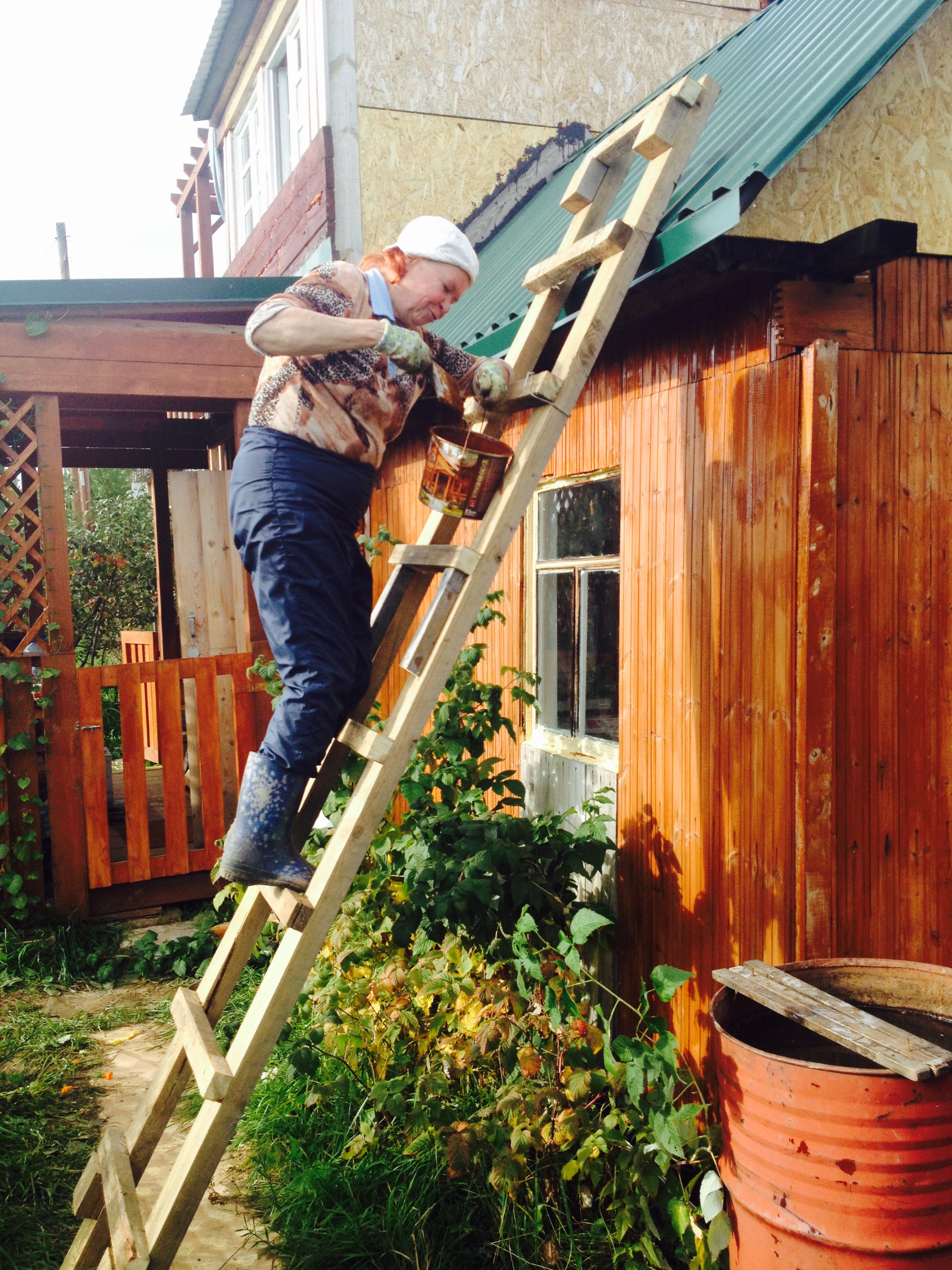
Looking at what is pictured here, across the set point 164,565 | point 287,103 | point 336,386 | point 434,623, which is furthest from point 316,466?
point 287,103

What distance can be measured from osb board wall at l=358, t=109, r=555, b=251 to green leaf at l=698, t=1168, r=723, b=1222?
594cm

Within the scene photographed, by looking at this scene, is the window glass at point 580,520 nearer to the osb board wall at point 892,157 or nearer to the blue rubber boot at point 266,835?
the osb board wall at point 892,157

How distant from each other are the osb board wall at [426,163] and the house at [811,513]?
12.6 ft

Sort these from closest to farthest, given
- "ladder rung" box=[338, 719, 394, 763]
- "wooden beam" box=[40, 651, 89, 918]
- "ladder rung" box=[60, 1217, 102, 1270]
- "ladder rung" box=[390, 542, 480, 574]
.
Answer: "ladder rung" box=[338, 719, 394, 763]
"ladder rung" box=[390, 542, 480, 574]
"ladder rung" box=[60, 1217, 102, 1270]
"wooden beam" box=[40, 651, 89, 918]

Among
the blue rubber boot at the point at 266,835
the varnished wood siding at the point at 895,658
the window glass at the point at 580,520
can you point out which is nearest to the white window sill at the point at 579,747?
the window glass at the point at 580,520

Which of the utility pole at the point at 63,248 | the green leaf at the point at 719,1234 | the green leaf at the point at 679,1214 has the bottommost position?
the green leaf at the point at 679,1214

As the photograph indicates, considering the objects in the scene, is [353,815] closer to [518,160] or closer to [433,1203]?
[433,1203]

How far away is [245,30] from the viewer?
8977 millimetres

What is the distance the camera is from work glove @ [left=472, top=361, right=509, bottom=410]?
2.77 m

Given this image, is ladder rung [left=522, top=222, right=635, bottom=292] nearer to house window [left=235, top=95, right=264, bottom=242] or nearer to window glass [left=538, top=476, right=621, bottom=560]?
window glass [left=538, top=476, right=621, bottom=560]

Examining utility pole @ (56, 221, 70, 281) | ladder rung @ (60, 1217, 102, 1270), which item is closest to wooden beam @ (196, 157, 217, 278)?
ladder rung @ (60, 1217, 102, 1270)

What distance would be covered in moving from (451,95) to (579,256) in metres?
4.82

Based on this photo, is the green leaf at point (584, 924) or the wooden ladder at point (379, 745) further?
the green leaf at point (584, 924)

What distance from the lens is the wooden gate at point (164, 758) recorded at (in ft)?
19.4
